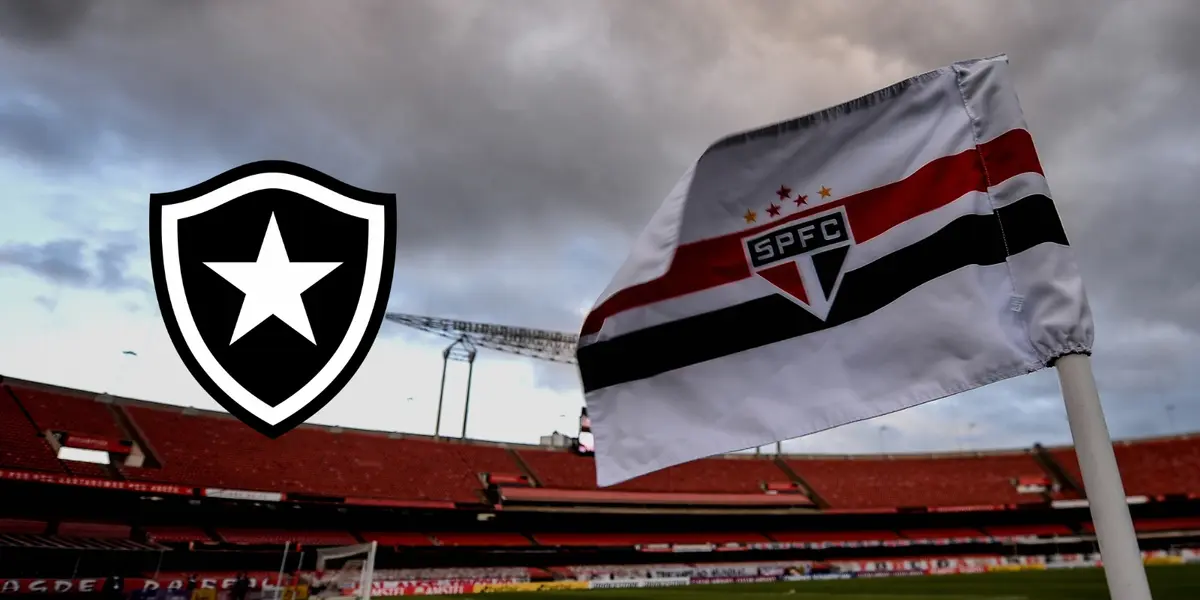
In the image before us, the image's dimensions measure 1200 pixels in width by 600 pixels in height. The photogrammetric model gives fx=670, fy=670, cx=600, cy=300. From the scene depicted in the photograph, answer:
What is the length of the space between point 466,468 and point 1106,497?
46.9 m

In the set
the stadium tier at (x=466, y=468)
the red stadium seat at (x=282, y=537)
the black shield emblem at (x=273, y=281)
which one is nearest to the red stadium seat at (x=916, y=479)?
the stadium tier at (x=466, y=468)

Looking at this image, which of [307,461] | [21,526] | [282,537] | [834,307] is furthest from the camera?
[307,461]

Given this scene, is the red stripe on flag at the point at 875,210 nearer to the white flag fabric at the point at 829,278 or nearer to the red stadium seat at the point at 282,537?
the white flag fabric at the point at 829,278

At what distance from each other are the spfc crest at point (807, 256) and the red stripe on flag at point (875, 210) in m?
0.04

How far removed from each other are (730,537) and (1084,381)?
161 feet

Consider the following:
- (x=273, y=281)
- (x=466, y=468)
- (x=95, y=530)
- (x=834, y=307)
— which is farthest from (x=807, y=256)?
(x=466, y=468)

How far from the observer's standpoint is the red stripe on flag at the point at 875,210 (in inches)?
116

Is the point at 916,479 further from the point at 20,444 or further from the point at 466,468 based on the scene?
the point at 20,444

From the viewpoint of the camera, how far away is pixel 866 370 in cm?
311

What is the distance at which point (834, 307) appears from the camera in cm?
319

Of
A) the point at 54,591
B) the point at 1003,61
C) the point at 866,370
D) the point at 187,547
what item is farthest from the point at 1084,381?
the point at 187,547

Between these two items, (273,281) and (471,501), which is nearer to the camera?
(273,281)

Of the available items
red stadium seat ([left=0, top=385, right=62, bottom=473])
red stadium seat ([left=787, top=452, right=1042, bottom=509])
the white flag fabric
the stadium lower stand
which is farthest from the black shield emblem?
red stadium seat ([left=787, top=452, right=1042, bottom=509])

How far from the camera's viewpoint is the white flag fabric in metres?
2.93
